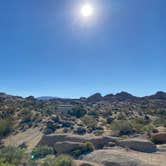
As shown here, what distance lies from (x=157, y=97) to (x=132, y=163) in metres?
133

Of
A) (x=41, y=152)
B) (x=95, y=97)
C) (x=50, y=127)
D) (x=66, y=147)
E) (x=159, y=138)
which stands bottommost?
(x=41, y=152)

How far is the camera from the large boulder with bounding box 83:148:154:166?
29.2m

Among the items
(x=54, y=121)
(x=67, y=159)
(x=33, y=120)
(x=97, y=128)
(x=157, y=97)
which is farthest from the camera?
(x=157, y=97)

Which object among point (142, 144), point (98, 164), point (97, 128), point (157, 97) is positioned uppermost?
point (157, 97)

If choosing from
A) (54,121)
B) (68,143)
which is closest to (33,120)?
(54,121)

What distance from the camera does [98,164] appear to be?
29625mm

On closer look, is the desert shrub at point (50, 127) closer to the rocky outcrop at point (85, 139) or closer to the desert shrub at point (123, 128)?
the desert shrub at point (123, 128)

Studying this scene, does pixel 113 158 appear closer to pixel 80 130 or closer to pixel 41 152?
pixel 41 152

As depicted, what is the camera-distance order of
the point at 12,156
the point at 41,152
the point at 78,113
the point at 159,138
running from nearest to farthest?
1. the point at 12,156
2. the point at 41,152
3. the point at 159,138
4. the point at 78,113

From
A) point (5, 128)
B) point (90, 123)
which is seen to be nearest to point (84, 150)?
point (90, 123)

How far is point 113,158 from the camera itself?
30.3m

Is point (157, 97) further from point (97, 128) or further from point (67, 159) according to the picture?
point (67, 159)

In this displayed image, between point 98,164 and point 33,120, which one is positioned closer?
point 98,164

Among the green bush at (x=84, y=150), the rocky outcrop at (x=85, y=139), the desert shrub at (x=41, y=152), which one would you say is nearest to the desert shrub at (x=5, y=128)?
the rocky outcrop at (x=85, y=139)
